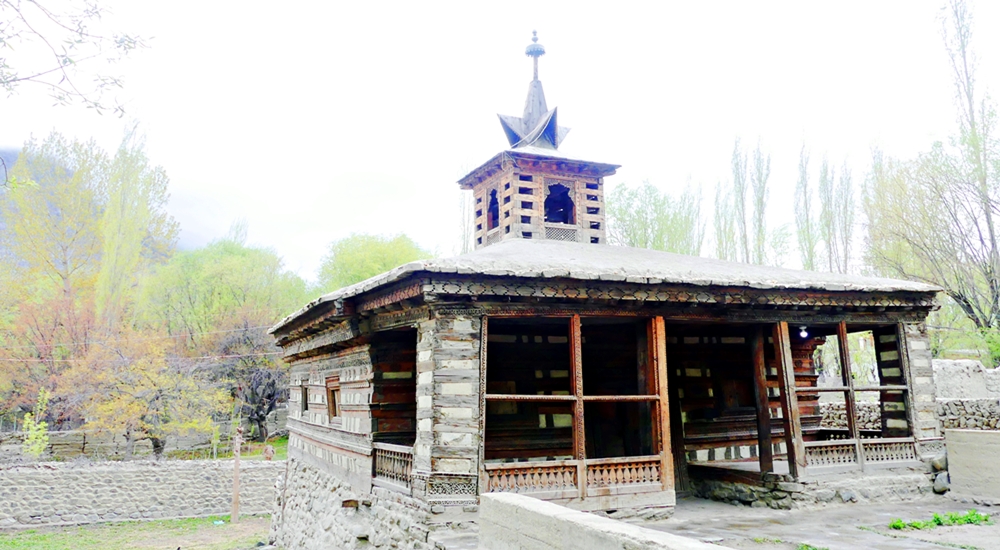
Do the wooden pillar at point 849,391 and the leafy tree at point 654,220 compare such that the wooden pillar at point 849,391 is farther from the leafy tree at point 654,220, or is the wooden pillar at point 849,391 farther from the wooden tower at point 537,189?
the leafy tree at point 654,220

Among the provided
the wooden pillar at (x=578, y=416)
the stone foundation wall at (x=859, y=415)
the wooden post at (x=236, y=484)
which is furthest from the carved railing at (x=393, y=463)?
the stone foundation wall at (x=859, y=415)

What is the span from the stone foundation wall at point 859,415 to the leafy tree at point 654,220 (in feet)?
52.6

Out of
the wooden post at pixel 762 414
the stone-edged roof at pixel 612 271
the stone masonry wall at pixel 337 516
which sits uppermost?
the stone-edged roof at pixel 612 271

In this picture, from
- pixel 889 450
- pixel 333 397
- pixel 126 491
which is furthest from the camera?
pixel 126 491

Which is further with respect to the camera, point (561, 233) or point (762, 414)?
point (561, 233)

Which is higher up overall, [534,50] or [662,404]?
[534,50]

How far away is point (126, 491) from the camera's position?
22.8m

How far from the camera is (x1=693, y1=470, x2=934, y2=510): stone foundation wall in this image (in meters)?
10.2

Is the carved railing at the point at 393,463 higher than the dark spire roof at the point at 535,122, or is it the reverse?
the dark spire roof at the point at 535,122

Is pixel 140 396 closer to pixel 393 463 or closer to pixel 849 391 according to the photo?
pixel 393 463

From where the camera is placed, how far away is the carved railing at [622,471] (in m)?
9.05

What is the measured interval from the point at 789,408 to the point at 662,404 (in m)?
2.34

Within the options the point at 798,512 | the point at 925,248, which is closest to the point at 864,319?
the point at 798,512

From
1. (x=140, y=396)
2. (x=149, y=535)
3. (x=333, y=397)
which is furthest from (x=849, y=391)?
(x=140, y=396)
